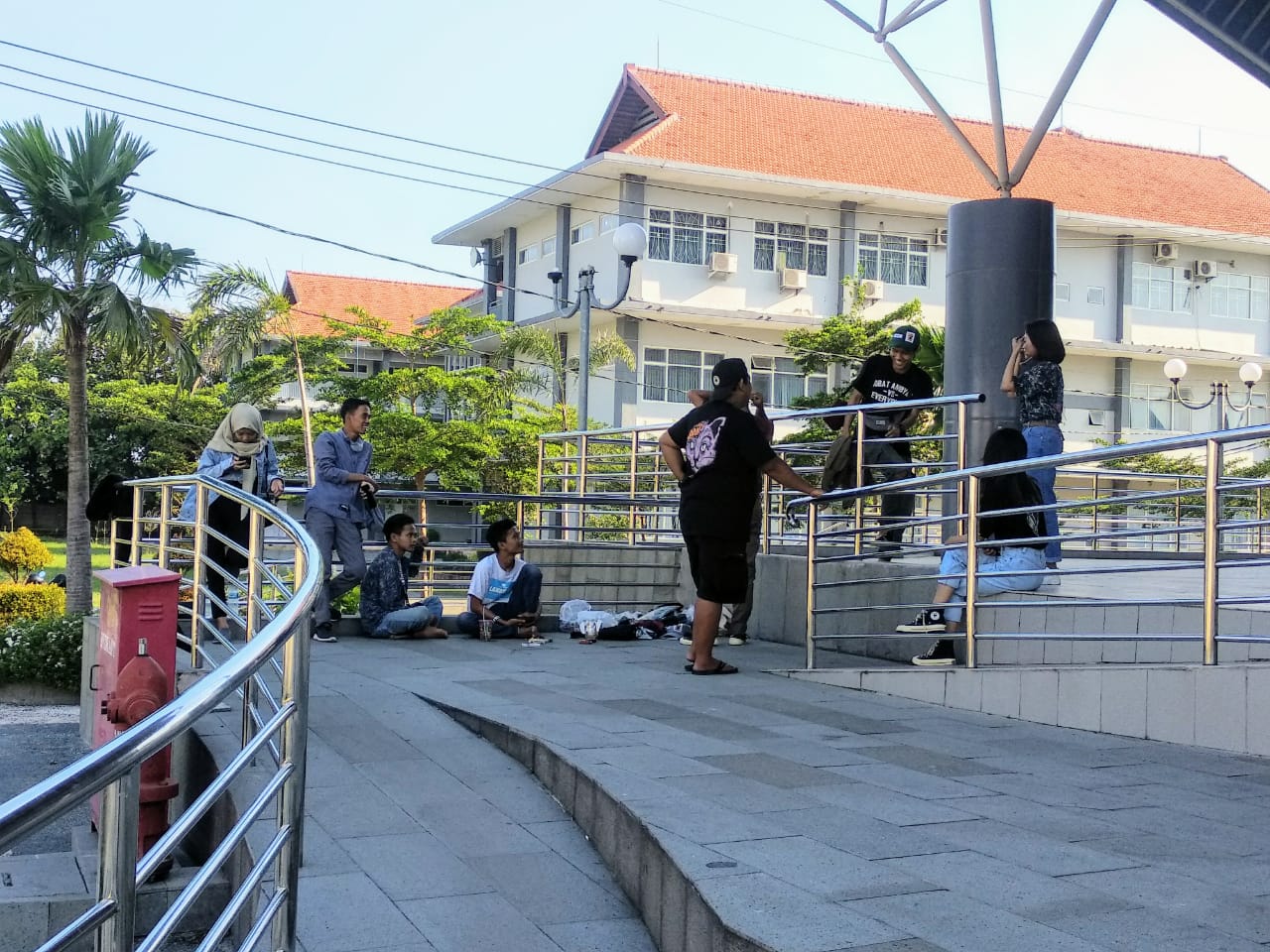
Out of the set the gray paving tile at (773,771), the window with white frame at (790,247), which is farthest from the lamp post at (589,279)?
the gray paving tile at (773,771)

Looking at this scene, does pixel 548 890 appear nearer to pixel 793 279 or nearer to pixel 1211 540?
pixel 1211 540

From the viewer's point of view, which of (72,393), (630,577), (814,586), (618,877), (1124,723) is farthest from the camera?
(72,393)

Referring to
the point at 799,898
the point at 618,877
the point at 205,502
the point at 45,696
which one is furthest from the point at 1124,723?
the point at 45,696

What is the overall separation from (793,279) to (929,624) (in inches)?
1070

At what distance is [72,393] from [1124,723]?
48.5ft

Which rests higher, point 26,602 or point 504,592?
point 504,592

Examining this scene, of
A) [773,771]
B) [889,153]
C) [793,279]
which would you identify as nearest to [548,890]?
[773,771]

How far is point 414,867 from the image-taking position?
4246 millimetres

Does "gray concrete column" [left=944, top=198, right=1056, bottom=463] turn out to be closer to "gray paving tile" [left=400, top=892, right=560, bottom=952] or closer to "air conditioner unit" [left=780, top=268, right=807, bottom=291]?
"gray paving tile" [left=400, top=892, right=560, bottom=952]

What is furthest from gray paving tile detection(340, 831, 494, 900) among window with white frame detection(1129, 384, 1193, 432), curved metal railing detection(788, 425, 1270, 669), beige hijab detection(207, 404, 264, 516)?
window with white frame detection(1129, 384, 1193, 432)

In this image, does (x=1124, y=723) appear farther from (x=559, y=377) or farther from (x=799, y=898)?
(x=559, y=377)

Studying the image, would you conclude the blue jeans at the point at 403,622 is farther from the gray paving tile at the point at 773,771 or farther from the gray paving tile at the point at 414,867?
the gray paving tile at the point at 414,867

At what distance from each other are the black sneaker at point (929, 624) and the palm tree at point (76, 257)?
1209 cm

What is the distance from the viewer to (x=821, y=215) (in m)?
35.0
